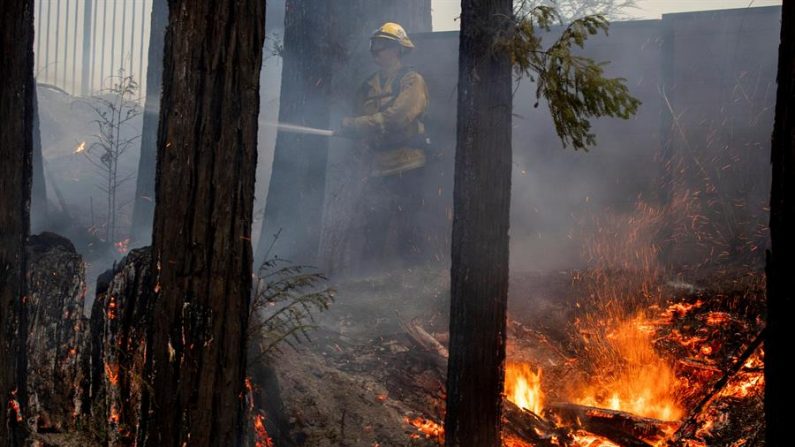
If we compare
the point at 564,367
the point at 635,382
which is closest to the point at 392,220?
the point at 564,367

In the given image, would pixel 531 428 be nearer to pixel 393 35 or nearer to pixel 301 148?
pixel 301 148

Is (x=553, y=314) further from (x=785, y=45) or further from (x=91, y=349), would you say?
(x=785, y=45)

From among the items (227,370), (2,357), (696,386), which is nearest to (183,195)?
(227,370)

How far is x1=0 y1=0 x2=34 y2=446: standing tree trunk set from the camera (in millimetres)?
3959

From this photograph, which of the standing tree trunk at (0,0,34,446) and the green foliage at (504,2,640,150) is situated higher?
the green foliage at (504,2,640,150)

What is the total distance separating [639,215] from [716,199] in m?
1.09

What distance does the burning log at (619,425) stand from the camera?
513cm

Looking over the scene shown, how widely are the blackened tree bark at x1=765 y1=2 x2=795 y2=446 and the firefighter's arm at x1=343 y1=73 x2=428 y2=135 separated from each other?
715 centimetres

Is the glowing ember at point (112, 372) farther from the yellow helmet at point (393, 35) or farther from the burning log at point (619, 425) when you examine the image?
the yellow helmet at point (393, 35)

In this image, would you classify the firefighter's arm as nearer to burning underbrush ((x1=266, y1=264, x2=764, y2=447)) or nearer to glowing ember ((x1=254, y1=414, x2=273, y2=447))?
burning underbrush ((x1=266, y1=264, x2=764, y2=447))

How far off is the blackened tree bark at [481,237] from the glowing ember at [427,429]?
2.10ft

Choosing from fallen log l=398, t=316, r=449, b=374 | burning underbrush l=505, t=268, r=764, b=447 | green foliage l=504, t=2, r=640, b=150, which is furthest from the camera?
fallen log l=398, t=316, r=449, b=374

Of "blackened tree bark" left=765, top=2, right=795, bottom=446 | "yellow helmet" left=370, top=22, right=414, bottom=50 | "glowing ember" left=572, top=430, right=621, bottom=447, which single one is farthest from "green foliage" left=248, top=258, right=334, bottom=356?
"yellow helmet" left=370, top=22, right=414, bottom=50

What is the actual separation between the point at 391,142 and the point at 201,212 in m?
6.31
